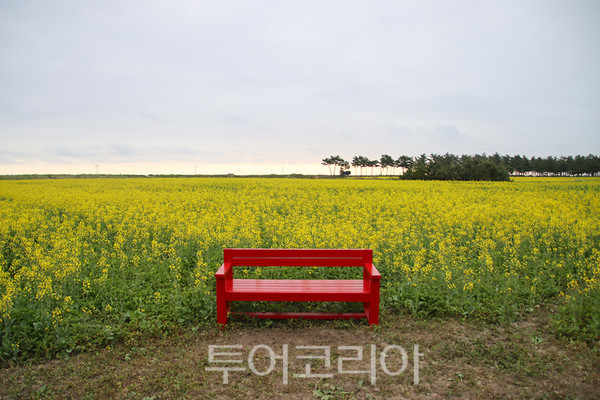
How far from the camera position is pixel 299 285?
5734 mm

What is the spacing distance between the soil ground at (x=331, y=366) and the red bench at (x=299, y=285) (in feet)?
0.94

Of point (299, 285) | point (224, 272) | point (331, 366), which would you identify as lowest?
point (331, 366)

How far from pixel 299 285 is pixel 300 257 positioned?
1.44 feet

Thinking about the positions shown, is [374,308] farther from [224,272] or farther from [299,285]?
[224,272]

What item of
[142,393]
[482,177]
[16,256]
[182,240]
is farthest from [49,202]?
[482,177]

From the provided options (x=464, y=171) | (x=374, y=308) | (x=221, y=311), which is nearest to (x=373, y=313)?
(x=374, y=308)

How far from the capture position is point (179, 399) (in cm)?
382

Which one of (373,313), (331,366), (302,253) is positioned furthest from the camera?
(302,253)

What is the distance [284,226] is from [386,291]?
5017 mm

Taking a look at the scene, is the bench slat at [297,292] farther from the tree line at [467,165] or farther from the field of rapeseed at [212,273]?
the tree line at [467,165]

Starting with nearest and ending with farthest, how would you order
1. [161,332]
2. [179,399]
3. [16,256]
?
[179,399] → [161,332] → [16,256]

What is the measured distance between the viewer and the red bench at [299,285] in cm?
530

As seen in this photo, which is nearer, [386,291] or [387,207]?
[386,291]

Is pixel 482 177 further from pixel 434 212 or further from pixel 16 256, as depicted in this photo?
pixel 16 256
